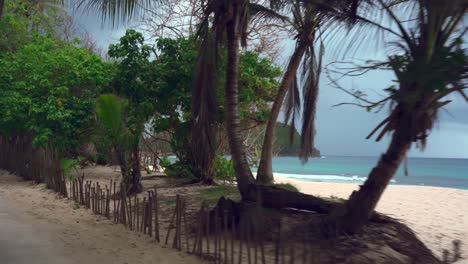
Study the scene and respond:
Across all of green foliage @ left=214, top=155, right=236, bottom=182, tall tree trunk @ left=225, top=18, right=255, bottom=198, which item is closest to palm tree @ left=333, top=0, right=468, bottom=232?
tall tree trunk @ left=225, top=18, right=255, bottom=198

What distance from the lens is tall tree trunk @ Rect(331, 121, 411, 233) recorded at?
528 centimetres

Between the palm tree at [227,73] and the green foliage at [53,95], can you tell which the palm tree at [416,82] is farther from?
the green foliage at [53,95]

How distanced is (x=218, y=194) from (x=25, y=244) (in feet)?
15.9

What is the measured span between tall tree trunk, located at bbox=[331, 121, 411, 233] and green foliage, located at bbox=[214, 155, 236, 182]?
23.4 feet

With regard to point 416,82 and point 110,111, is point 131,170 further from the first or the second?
point 416,82

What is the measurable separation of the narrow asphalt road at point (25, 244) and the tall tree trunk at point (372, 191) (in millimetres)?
3190

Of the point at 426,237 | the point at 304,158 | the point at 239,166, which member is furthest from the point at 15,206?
the point at 426,237

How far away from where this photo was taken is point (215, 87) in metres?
7.03

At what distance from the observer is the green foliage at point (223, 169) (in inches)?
504

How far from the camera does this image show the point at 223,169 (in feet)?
42.3

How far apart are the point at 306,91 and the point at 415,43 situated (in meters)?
3.44

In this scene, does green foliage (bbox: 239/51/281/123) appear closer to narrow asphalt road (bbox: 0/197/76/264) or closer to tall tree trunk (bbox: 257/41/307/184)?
tall tree trunk (bbox: 257/41/307/184)

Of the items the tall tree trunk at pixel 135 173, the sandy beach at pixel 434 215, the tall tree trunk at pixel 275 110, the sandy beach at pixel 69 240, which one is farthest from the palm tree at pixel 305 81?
the sandy beach at pixel 69 240

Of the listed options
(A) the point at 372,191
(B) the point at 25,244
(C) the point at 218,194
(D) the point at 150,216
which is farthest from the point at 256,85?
(B) the point at 25,244
